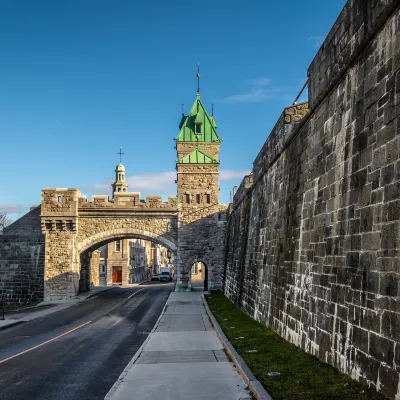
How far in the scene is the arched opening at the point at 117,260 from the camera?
127ft

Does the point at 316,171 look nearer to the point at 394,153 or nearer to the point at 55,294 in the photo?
the point at 394,153

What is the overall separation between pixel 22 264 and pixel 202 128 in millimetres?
20791

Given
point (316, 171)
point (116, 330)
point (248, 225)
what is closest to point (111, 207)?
point (248, 225)

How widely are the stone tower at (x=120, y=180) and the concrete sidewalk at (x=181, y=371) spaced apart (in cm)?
6338

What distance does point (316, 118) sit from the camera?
36.6ft

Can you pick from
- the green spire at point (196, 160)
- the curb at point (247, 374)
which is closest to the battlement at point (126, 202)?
the green spire at point (196, 160)

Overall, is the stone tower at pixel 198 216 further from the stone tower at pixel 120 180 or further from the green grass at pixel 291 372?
the stone tower at pixel 120 180

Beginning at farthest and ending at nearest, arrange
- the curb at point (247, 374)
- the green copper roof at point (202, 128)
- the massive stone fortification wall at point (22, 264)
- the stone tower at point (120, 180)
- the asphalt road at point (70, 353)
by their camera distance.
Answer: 1. the stone tower at point (120, 180)
2. the green copper roof at point (202, 128)
3. the massive stone fortification wall at point (22, 264)
4. the asphalt road at point (70, 353)
5. the curb at point (247, 374)

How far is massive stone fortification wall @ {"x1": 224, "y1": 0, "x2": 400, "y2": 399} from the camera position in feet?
21.6

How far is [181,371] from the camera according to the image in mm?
9953

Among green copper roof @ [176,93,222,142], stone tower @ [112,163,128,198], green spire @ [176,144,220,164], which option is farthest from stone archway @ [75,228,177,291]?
stone tower @ [112,163,128,198]

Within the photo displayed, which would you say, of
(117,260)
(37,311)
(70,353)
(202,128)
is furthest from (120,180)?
(70,353)

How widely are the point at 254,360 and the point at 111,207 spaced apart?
95.4 feet

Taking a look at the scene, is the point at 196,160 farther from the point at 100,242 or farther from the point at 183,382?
the point at 183,382
